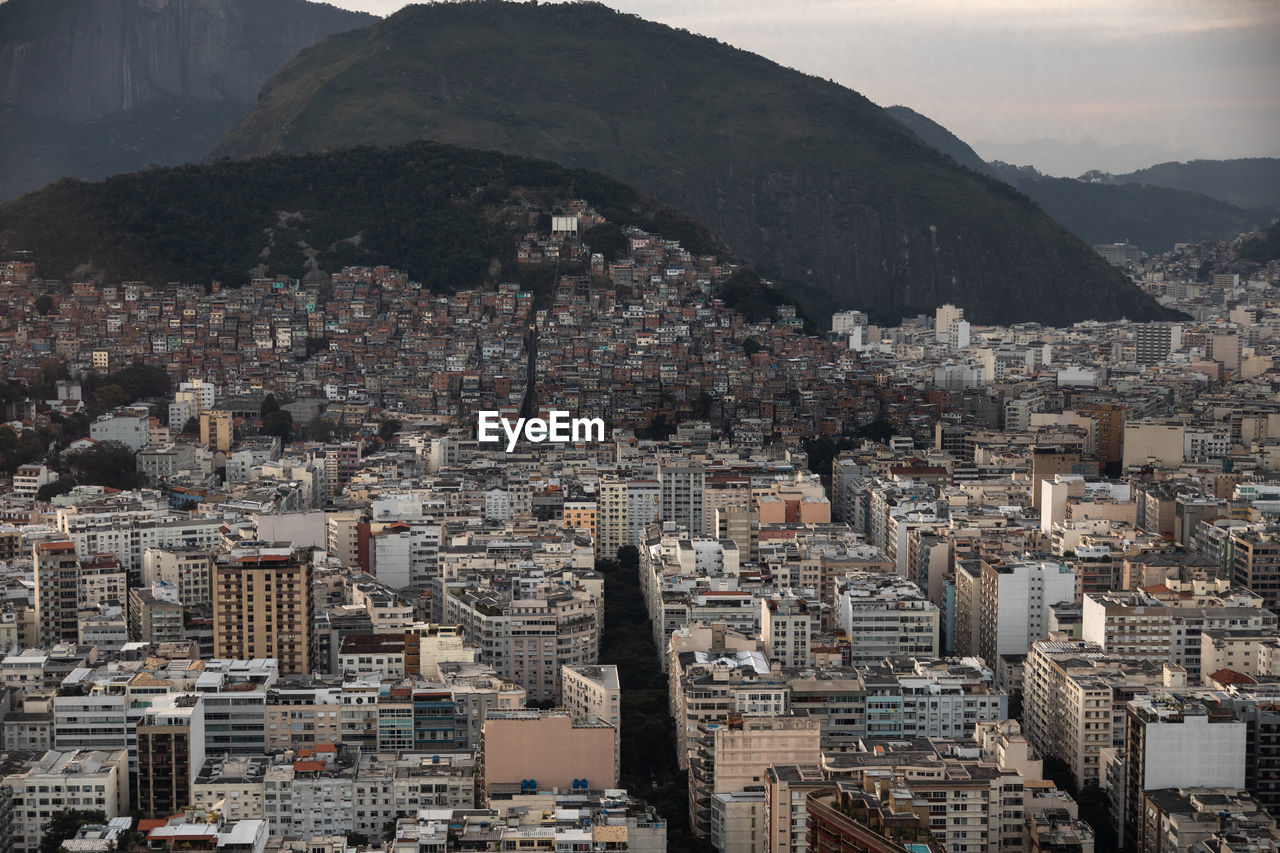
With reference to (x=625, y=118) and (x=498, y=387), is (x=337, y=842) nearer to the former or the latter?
(x=498, y=387)

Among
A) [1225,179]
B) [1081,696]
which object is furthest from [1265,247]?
[1081,696]

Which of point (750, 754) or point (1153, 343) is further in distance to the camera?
point (1153, 343)

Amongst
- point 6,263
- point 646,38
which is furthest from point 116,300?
point 646,38

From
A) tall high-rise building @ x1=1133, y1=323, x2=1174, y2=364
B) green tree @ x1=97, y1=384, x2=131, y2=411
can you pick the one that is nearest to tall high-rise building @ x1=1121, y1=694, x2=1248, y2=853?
green tree @ x1=97, y1=384, x2=131, y2=411

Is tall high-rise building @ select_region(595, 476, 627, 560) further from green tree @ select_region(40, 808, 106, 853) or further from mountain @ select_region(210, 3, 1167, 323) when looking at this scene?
mountain @ select_region(210, 3, 1167, 323)

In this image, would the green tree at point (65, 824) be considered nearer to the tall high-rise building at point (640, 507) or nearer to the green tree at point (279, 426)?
the tall high-rise building at point (640, 507)

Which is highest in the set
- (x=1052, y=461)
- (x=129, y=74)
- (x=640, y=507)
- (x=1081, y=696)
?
(x=129, y=74)

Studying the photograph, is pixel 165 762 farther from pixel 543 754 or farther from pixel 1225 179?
pixel 1225 179
